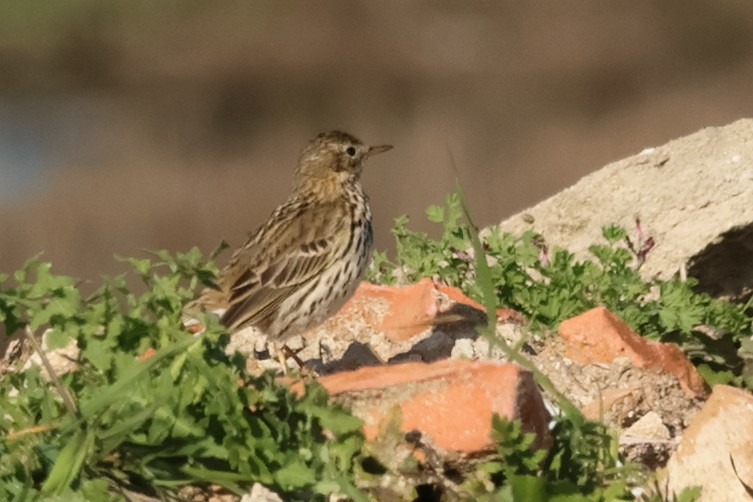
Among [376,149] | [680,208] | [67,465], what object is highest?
[376,149]

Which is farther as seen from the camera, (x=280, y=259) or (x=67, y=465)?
(x=280, y=259)

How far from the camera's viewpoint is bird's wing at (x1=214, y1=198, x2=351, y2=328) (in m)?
8.02

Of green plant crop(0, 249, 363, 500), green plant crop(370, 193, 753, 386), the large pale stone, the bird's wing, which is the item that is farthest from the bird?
green plant crop(0, 249, 363, 500)

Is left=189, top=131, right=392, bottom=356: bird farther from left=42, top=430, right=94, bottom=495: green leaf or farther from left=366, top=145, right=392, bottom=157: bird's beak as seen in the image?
left=42, top=430, right=94, bottom=495: green leaf

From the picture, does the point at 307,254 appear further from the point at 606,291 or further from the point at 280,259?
the point at 606,291

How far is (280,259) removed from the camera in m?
8.44

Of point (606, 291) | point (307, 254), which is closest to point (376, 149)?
point (307, 254)

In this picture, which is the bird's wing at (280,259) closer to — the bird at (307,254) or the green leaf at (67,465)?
the bird at (307,254)

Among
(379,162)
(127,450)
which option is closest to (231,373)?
(127,450)

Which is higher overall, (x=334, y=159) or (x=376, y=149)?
(x=376, y=149)

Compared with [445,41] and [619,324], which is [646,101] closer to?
[445,41]

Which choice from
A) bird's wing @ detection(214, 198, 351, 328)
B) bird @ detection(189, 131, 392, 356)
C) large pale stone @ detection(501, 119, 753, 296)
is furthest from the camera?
bird's wing @ detection(214, 198, 351, 328)

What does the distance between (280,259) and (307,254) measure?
0.40 ft

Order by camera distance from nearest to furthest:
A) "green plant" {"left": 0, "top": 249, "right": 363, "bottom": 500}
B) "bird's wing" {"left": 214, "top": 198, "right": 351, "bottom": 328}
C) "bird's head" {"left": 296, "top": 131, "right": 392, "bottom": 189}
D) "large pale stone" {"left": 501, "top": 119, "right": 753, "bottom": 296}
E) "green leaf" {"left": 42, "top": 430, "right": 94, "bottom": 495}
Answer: "green leaf" {"left": 42, "top": 430, "right": 94, "bottom": 495} → "green plant" {"left": 0, "top": 249, "right": 363, "bottom": 500} → "large pale stone" {"left": 501, "top": 119, "right": 753, "bottom": 296} → "bird's wing" {"left": 214, "top": 198, "right": 351, "bottom": 328} → "bird's head" {"left": 296, "top": 131, "right": 392, "bottom": 189}
